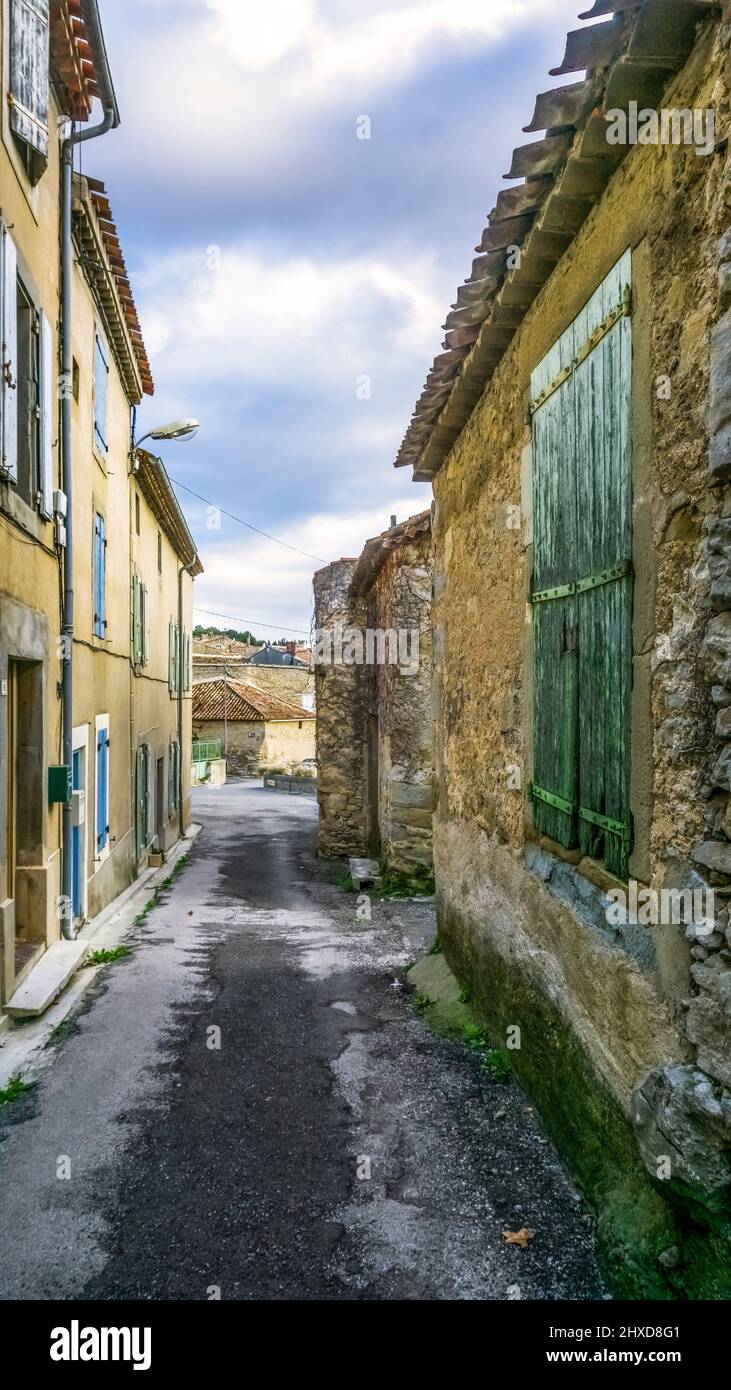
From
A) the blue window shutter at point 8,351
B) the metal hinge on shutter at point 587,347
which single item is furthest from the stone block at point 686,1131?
the blue window shutter at point 8,351

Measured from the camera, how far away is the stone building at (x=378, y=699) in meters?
10.4

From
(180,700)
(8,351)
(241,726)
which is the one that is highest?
(8,351)

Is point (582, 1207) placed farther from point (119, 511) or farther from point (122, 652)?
point (119, 511)

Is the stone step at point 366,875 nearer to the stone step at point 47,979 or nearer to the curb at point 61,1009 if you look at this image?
the curb at point 61,1009

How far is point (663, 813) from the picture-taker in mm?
2691

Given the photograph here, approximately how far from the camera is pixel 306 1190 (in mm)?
3553

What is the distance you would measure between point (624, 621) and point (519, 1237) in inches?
91.6

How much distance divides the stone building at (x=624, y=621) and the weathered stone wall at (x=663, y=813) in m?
0.01

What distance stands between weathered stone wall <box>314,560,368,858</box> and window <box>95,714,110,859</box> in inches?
193

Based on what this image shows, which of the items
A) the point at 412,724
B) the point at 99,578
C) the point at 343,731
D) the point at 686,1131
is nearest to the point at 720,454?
the point at 686,1131

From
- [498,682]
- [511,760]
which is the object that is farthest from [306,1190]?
[498,682]

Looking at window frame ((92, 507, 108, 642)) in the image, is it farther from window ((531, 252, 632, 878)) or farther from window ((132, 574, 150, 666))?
window ((531, 252, 632, 878))

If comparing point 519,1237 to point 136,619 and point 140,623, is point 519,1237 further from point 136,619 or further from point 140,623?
point 140,623

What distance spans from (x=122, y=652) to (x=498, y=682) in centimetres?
707
